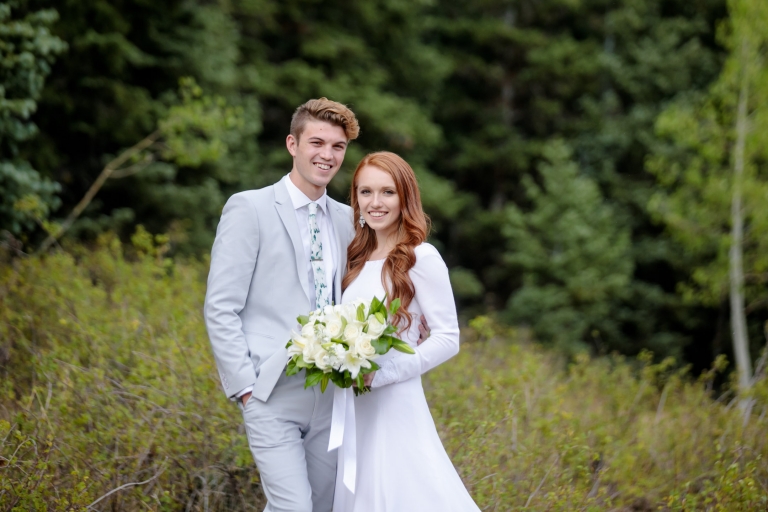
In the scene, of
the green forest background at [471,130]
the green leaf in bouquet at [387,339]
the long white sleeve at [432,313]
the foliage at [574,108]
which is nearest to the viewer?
the green leaf in bouquet at [387,339]

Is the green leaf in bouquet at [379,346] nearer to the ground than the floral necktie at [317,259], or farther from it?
nearer to the ground

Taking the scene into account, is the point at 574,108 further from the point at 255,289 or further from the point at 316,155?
the point at 255,289

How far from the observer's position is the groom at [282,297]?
11.6 ft

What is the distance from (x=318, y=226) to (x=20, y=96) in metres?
6.10

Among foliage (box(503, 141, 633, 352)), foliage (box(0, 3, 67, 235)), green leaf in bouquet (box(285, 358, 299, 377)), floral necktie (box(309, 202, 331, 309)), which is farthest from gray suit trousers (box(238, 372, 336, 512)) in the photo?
foliage (box(503, 141, 633, 352))

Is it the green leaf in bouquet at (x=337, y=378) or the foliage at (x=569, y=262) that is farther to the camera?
the foliage at (x=569, y=262)

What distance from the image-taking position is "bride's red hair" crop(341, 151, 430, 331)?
3768mm

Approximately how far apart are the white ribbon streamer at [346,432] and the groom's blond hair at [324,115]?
1231 mm

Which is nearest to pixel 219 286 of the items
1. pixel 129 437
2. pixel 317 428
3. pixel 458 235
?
pixel 317 428

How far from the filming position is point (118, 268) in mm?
8742

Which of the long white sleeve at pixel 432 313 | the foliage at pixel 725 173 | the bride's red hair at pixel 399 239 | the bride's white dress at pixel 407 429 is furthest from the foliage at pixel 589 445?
the foliage at pixel 725 173

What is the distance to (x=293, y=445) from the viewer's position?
11.7ft

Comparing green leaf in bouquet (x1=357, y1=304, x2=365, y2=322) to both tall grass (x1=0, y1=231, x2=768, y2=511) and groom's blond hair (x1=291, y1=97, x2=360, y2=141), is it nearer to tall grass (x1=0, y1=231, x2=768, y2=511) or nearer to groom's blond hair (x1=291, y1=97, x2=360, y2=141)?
groom's blond hair (x1=291, y1=97, x2=360, y2=141)

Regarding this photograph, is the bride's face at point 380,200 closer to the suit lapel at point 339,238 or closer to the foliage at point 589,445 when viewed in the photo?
the suit lapel at point 339,238
